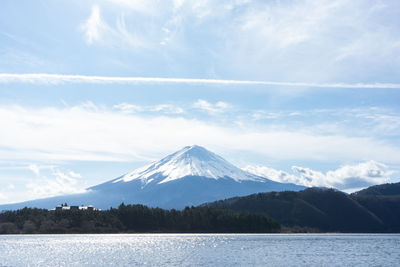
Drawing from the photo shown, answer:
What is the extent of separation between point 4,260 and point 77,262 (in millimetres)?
18154

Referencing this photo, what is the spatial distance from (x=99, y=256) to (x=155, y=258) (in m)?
17.1

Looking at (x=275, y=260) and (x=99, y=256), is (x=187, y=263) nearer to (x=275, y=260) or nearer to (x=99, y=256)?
(x=275, y=260)

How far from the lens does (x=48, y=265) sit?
350ft

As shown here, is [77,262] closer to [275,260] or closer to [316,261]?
[275,260]

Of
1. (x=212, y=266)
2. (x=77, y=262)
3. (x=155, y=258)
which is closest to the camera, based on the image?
(x=212, y=266)

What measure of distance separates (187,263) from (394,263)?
49820 mm

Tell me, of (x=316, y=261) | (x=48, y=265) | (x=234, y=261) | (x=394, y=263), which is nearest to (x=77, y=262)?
(x=48, y=265)

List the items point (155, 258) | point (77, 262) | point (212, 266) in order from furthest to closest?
point (155, 258)
point (77, 262)
point (212, 266)

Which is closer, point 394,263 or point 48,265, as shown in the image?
point 48,265

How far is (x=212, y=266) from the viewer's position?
106 meters

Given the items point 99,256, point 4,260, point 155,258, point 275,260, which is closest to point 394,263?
point 275,260

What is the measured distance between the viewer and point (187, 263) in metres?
112

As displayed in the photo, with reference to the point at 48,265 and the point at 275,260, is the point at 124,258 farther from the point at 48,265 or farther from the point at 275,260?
the point at 275,260

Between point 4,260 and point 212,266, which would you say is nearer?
point 212,266
